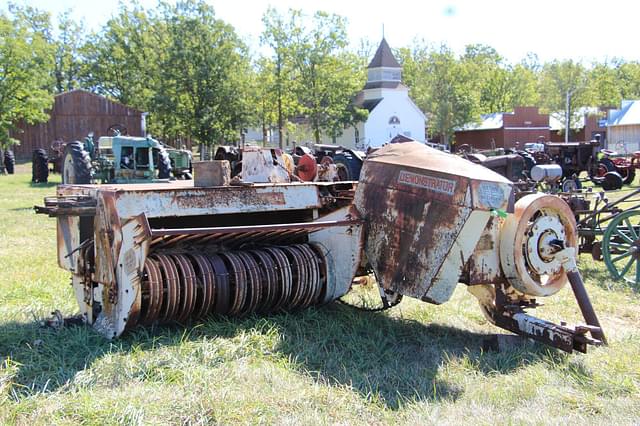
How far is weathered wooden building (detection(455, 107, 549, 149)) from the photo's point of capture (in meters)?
49.2

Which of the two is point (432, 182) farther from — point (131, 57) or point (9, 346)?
point (131, 57)

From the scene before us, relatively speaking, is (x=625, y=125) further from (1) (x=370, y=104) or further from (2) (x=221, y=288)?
(2) (x=221, y=288)

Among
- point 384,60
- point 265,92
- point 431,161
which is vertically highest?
point 384,60

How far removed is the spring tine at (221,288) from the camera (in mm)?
4359

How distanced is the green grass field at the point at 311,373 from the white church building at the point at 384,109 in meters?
36.6

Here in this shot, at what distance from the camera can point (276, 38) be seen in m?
33.3

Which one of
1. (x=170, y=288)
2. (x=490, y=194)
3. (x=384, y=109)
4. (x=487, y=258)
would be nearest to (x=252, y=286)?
(x=170, y=288)

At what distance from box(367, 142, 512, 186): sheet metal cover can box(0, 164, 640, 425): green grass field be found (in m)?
1.14

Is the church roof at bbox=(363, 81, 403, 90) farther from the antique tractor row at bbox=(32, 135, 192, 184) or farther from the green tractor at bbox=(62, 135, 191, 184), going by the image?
the green tractor at bbox=(62, 135, 191, 184)

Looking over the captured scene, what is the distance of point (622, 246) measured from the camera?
22.0 ft

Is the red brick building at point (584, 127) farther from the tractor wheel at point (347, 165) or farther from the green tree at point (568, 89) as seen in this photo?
the tractor wheel at point (347, 165)

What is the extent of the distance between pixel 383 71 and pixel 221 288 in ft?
Answer: 135

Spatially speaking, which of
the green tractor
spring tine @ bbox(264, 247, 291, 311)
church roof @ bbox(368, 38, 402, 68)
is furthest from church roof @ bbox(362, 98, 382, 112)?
spring tine @ bbox(264, 247, 291, 311)

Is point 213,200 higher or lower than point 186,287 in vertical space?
higher
